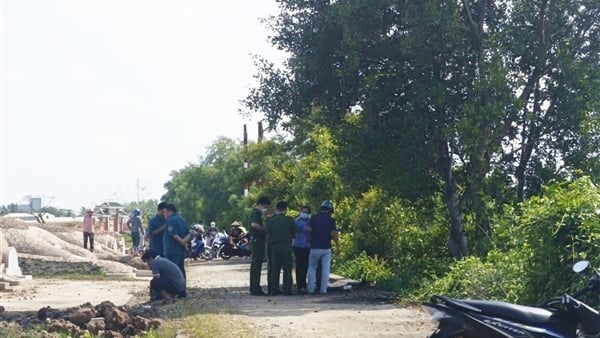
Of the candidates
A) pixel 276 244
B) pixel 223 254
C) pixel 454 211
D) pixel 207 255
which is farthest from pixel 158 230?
pixel 207 255

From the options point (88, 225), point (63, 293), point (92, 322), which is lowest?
point (92, 322)

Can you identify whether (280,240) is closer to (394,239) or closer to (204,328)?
(394,239)

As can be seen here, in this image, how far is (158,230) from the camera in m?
20.5

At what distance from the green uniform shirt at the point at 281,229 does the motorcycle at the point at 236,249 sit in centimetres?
Result: 2287

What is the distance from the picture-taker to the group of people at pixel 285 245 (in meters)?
19.5

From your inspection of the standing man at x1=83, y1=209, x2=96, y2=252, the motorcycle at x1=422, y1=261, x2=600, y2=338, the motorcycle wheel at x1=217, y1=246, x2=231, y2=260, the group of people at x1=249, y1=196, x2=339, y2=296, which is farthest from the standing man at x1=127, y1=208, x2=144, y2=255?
the motorcycle at x1=422, y1=261, x2=600, y2=338

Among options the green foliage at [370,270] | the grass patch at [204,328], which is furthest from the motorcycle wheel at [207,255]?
the grass patch at [204,328]

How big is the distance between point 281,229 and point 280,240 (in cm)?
20

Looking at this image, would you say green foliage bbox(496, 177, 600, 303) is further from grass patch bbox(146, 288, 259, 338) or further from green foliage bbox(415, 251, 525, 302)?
grass patch bbox(146, 288, 259, 338)

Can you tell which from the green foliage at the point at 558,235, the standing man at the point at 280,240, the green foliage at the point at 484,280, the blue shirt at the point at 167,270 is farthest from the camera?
the standing man at the point at 280,240

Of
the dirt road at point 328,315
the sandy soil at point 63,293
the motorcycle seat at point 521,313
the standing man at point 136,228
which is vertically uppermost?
the standing man at point 136,228

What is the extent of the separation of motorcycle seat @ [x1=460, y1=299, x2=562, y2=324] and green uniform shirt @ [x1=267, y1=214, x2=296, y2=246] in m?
10.5

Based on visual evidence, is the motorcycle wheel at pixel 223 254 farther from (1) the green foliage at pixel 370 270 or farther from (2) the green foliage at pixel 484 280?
(2) the green foliage at pixel 484 280

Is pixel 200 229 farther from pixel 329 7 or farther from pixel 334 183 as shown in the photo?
pixel 329 7
